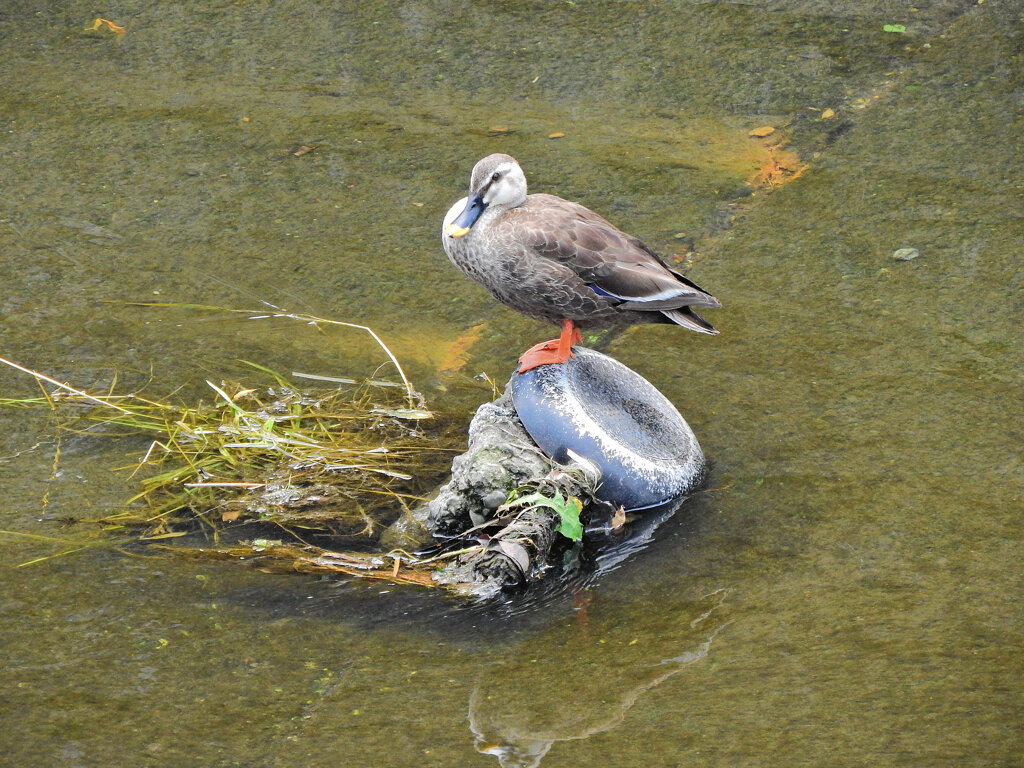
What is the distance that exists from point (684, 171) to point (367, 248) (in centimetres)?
179

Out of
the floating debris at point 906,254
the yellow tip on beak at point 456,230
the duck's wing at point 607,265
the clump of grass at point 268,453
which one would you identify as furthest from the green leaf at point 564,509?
the floating debris at point 906,254

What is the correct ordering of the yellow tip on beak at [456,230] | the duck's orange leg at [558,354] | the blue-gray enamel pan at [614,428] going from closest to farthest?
the blue-gray enamel pan at [614,428] < the yellow tip on beak at [456,230] < the duck's orange leg at [558,354]

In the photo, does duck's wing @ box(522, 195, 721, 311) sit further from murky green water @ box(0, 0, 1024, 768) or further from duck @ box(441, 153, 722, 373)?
murky green water @ box(0, 0, 1024, 768)

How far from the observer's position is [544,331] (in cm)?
507

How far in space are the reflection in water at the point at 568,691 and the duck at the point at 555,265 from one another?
126 centimetres

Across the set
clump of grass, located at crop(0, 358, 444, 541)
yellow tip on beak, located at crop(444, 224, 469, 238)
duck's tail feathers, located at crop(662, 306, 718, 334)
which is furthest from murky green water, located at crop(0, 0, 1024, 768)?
yellow tip on beak, located at crop(444, 224, 469, 238)

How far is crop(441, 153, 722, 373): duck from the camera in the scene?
4.09m

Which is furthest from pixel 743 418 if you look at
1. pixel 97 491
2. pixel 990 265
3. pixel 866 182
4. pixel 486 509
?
pixel 97 491

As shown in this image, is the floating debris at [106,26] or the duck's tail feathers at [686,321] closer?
the duck's tail feathers at [686,321]

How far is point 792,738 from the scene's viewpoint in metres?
2.86

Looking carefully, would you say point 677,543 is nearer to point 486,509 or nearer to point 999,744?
point 486,509

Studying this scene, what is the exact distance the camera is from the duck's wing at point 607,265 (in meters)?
4.09

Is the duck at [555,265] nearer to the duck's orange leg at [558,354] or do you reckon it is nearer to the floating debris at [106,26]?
the duck's orange leg at [558,354]

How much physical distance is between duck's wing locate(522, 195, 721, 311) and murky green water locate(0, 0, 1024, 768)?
619 mm
